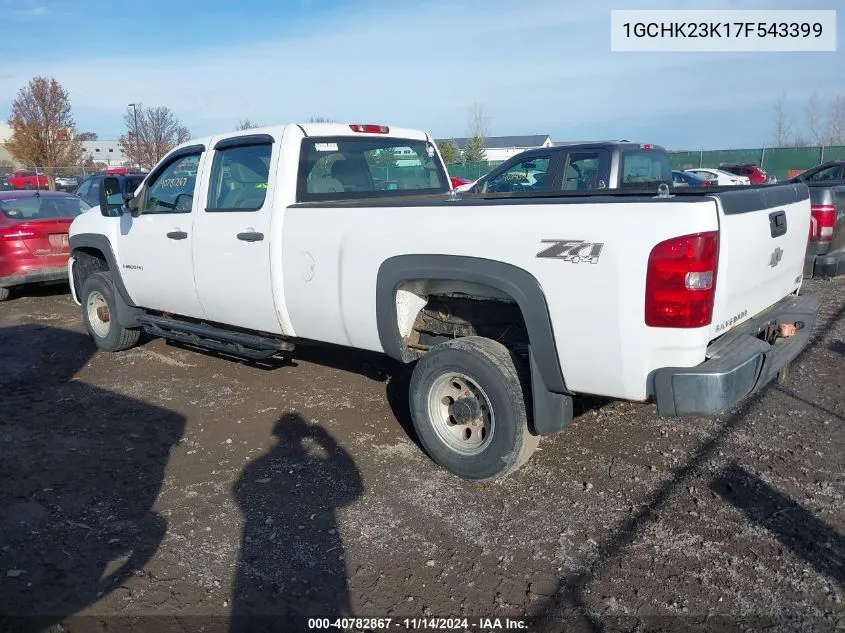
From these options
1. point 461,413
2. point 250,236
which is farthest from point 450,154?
point 461,413

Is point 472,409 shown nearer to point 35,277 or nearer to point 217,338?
point 217,338

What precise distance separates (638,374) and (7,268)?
9.18 metres

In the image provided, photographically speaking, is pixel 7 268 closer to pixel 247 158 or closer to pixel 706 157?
pixel 247 158

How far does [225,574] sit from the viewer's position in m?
3.44

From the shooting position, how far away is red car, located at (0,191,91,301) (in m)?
9.76

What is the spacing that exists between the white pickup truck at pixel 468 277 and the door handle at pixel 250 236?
1cm

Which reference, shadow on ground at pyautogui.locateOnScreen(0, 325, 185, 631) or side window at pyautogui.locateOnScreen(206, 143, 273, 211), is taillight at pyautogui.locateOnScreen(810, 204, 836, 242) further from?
shadow on ground at pyautogui.locateOnScreen(0, 325, 185, 631)

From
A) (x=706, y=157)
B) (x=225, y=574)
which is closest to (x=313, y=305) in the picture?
(x=225, y=574)

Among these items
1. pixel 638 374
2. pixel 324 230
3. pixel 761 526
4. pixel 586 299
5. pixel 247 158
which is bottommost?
pixel 761 526

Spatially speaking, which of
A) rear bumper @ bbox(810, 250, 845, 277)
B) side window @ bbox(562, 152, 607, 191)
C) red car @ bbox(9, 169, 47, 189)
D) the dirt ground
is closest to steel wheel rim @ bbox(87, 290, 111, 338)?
the dirt ground

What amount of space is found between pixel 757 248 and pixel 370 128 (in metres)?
3.25

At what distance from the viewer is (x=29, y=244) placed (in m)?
9.84

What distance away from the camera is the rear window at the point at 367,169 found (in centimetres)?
531

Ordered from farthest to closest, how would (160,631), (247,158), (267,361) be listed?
(267,361)
(247,158)
(160,631)
